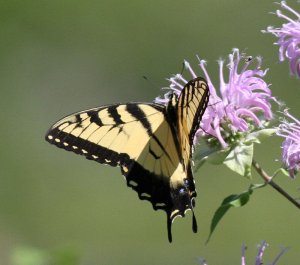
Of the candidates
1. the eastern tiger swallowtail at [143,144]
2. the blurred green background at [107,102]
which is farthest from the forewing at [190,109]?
the blurred green background at [107,102]

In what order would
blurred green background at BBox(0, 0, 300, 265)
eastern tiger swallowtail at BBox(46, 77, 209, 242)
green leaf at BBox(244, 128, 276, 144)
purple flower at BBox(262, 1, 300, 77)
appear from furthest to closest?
blurred green background at BBox(0, 0, 300, 265) < eastern tiger swallowtail at BBox(46, 77, 209, 242) < green leaf at BBox(244, 128, 276, 144) < purple flower at BBox(262, 1, 300, 77)

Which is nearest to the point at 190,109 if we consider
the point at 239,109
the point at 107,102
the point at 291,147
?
the point at 239,109

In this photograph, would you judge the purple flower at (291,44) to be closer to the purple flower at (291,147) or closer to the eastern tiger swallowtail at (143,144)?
the purple flower at (291,147)

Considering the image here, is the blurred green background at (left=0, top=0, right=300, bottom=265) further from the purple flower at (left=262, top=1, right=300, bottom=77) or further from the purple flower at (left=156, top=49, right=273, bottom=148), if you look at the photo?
the purple flower at (left=262, top=1, right=300, bottom=77)

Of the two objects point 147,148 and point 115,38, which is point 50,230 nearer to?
point 115,38

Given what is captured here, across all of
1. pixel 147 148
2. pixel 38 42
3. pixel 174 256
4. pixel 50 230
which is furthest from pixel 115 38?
pixel 147 148

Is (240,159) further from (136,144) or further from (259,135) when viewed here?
(136,144)

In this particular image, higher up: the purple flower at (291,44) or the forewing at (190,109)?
the purple flower at (291,44)

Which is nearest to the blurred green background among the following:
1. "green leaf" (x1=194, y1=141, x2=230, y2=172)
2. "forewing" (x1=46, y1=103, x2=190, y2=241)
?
"forewing" (x1=46, y1=103, x2=190, y2=241)
